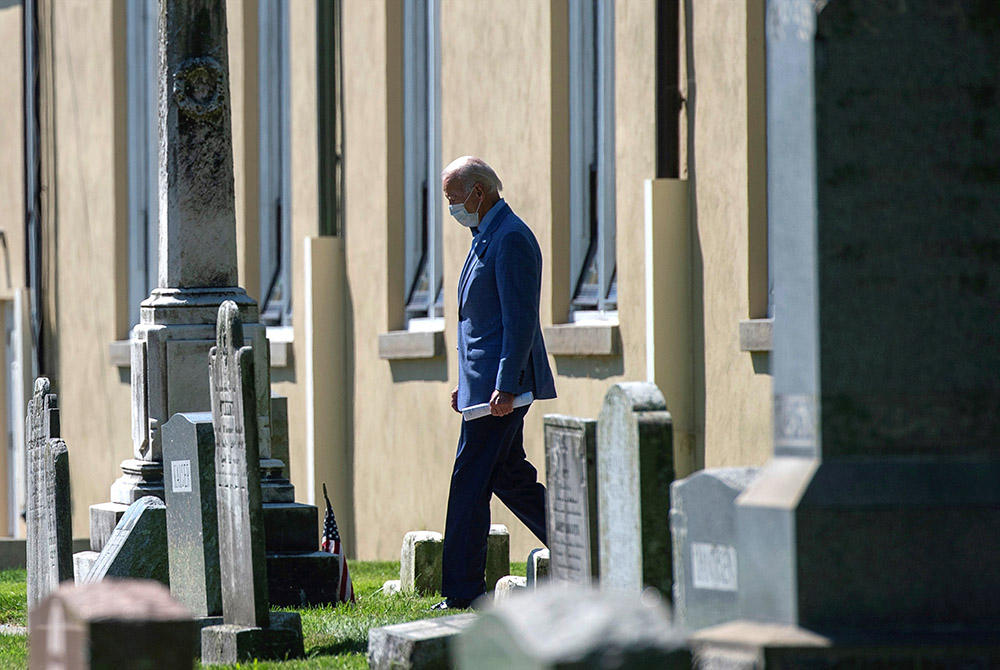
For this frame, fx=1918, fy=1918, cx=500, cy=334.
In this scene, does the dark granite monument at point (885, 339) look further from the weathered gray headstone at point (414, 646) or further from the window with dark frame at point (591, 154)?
the window with dark frame at point (591, 154)

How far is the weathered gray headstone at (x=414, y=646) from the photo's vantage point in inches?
256

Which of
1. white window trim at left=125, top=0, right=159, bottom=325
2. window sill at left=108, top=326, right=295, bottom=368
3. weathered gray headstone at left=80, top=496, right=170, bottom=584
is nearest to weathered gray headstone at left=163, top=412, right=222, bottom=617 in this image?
weathered gray headstone at left=80, top=496, right=170, bottom=584

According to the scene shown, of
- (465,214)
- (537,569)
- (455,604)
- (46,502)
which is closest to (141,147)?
(46,502)

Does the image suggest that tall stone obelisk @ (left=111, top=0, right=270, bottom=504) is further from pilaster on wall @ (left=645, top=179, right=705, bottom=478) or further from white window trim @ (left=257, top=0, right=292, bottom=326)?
white window trim @ (left=257, top=0, right=292, bottom=326)

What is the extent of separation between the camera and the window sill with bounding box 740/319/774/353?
34.8 ft

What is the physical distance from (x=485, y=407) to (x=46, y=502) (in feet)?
6.79

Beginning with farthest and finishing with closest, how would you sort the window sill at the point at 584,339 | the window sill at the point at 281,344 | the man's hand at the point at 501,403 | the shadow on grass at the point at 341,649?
the window sill at the point at 281,344 → the window sill at the point at 584,339 → the man's hand at the point at 501,403 → the shadow on grass at the point at 341,649

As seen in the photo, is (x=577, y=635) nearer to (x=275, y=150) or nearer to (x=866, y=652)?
(x=866, y=652)

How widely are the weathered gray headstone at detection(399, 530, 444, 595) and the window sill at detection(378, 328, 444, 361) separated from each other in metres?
4.33

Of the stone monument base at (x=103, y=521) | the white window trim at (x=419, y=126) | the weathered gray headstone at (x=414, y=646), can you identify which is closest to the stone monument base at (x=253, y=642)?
the weathered gray headstone at (x=414, y=646)

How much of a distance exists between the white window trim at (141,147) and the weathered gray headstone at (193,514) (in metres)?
11.3

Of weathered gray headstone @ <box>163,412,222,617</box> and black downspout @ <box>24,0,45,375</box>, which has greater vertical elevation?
black downspout @ <box>24,0,45,375</box>

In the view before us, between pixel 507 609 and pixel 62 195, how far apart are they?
57.5 feet

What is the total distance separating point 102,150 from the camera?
19.8 metres
